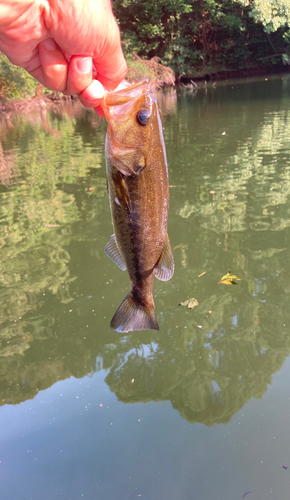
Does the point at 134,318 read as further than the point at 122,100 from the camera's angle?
Yes

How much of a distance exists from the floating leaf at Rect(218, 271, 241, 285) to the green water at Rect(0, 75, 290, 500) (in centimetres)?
12

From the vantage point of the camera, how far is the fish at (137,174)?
183 centimetres

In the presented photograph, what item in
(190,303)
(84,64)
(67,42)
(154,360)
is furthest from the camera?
(190,303)

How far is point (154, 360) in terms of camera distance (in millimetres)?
3859

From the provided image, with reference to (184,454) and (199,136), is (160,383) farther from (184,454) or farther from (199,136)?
(199,136)

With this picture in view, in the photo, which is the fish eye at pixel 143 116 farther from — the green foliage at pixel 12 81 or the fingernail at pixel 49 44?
the green foliage at pixel 12 81

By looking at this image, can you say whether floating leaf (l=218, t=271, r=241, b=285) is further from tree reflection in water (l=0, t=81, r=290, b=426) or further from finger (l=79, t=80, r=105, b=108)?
finger (l=79, t=80, r=105, b=108)

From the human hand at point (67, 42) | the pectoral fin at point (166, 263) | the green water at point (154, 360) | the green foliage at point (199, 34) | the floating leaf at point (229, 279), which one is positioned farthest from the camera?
the green foliage at point (199, 34)

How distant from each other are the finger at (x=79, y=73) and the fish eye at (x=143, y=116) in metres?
0.37

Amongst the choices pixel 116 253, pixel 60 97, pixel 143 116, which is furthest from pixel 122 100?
pixel 60 97

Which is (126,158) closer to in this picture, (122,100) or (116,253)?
(122,100)

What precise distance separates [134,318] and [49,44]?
61.1 inches

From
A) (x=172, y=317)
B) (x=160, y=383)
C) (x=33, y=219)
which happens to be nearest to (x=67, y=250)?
(x=33, y=219)

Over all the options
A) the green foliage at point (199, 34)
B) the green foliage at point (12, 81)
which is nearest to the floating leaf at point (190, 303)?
the green foliage at point (12, 81)
